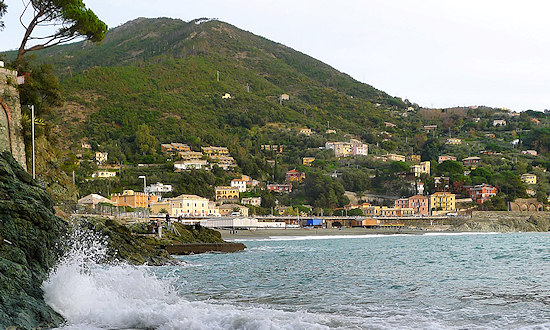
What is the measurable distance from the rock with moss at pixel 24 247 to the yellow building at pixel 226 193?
8998 centimetres

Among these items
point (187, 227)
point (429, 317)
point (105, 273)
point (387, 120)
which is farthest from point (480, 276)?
point (387, 120)

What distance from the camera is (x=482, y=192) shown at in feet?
354

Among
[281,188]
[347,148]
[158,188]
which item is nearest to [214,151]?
[281,188]

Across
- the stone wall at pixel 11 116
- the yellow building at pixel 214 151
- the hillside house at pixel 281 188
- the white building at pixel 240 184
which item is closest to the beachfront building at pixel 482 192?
the hillside house at pixel 281 188

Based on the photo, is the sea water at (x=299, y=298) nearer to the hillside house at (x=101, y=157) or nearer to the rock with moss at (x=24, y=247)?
the rock with moss at (x=24, y=247)

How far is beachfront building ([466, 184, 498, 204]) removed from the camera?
10679 centimetres

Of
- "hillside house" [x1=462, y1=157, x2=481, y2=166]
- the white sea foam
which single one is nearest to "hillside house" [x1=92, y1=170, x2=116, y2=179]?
"hillside house" [x1=462, y1=157, x2=481, y2=166]

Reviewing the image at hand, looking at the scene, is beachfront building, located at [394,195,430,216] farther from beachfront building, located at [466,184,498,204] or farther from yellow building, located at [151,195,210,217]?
yellow building, located at [151,195,210,217]

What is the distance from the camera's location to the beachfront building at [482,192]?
10679 cm

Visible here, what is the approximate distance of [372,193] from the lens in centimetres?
11738

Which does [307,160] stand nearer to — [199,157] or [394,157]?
[394,157]

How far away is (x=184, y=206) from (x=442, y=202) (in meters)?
48.3

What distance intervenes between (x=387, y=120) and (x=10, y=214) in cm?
18776

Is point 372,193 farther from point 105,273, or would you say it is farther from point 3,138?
point 105,273
